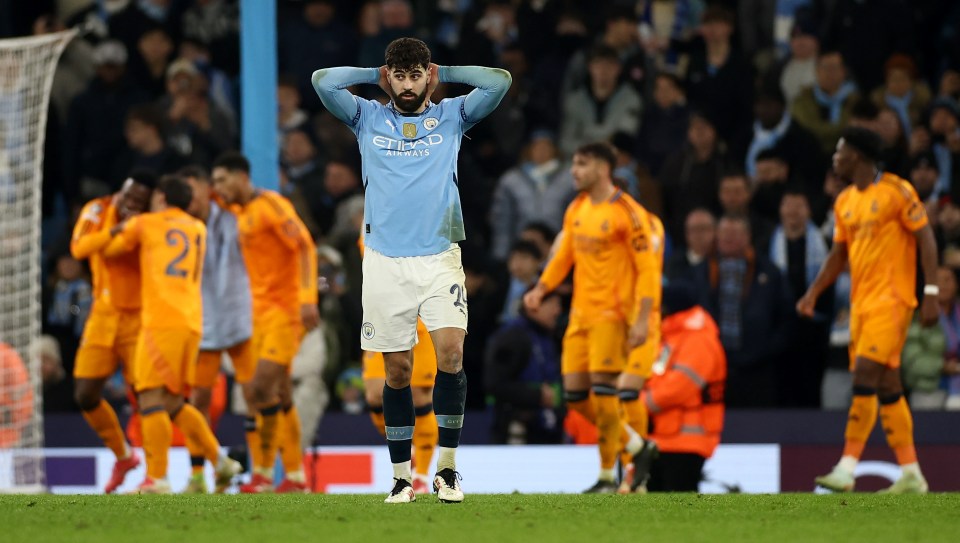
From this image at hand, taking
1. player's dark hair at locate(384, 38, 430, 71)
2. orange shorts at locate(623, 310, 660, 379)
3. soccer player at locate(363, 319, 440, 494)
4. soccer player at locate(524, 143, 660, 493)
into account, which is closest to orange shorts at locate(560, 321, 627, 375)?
soccer player at locate(524, 143, 660, 493)

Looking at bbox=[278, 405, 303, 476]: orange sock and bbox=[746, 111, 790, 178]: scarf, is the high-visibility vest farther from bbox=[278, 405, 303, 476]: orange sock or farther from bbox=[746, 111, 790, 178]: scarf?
bbox=[746, 111, 790, 178]: scarf

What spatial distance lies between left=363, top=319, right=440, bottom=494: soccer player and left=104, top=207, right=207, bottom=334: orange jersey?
4.09 feet

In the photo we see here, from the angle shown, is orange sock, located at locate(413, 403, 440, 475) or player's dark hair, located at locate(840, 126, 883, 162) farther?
orange sock, located at locate(413, 403, 440, 475)

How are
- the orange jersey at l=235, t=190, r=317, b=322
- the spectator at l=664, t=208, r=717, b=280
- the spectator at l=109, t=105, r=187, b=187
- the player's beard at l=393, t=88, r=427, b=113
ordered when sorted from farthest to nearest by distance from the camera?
the spectator at l=109, t=105, r=187, b=187, the spectator at l=664, t=208, r=717, b=280, the orange jersey at l=235, t=190, r=317, b=322, the player's beard at l=393, t=88, r=427, b=113

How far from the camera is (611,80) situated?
15.6m

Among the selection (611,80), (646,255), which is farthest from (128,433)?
(611,80)

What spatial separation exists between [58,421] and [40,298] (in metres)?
2.21

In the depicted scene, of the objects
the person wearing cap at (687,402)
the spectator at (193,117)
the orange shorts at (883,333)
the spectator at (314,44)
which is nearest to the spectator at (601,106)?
the spectator at (314,44)

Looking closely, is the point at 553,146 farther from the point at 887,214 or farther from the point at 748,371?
the point at 887,214

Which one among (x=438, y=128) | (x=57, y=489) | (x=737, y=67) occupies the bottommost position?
(x=57, y=489)

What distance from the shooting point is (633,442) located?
1122cm

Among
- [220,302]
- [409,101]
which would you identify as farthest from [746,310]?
[409,101]

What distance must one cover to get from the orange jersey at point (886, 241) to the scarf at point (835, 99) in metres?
4.50

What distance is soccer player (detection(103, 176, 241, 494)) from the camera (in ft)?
35.2
